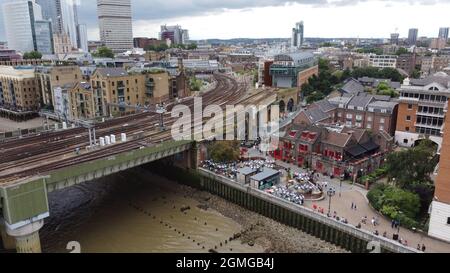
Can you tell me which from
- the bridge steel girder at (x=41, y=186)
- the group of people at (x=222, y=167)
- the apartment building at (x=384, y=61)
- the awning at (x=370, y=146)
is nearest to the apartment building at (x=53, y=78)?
the group of people at (x=222, y=167)

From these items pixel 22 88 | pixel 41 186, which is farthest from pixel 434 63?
pixel 41 186

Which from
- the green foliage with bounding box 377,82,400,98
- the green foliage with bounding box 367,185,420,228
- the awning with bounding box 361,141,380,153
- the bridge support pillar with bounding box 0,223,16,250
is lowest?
the bridge support pillar with bounding box 0,223,16,250

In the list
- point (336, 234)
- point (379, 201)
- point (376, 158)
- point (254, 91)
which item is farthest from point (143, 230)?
point (254, 91)

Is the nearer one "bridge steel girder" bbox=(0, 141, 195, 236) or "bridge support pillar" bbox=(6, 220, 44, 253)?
"bridge steel girder" bbox=(0, 141, 195, 236)

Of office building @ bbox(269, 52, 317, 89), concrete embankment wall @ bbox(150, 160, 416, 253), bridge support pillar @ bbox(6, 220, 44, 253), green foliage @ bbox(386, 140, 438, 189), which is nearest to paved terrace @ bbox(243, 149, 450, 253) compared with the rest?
concrete embankment wall @ bbox(150, 160, 416, 253)

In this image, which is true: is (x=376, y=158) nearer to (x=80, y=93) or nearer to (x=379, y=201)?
(x=379, y=201)

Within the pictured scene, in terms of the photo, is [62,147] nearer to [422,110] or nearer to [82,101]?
[82,101]

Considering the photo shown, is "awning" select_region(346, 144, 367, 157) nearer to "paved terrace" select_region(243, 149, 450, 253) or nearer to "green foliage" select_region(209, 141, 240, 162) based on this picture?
"paved terrace" select_region(243, 149, 450, 253)
